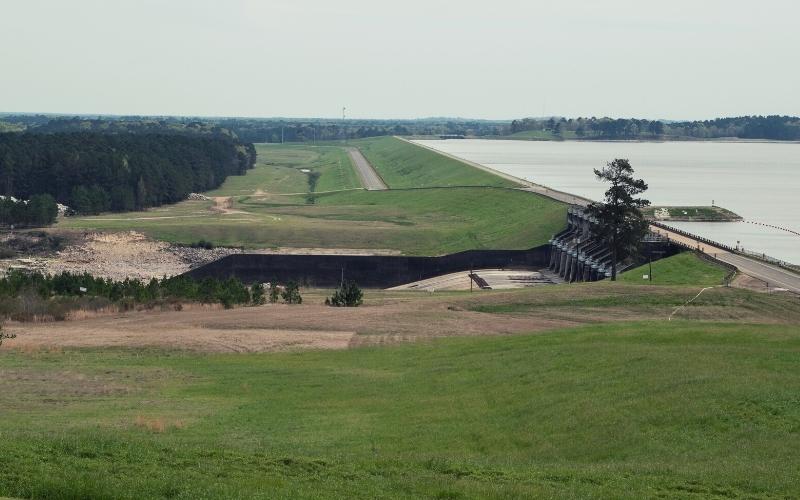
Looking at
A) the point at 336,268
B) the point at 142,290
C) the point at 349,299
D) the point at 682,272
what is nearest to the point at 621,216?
the point at 682,272

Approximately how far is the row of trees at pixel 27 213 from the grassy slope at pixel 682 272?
56.9 m

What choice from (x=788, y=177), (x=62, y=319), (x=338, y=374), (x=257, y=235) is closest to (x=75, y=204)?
(x=257, y=235)

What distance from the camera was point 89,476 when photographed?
1886 centimetres

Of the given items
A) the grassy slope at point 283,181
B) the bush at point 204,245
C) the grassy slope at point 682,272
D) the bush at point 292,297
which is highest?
the grassy slope at point 682,272

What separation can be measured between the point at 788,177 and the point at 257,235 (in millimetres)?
117476

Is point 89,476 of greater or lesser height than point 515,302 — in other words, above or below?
above

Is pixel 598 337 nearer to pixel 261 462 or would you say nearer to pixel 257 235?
pixel 261 462

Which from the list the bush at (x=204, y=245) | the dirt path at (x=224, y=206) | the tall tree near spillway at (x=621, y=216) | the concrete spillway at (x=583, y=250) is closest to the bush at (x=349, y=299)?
the tall tree near spillway at (x=621, y=216)

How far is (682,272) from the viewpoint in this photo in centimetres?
6450

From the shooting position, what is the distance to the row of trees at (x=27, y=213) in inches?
3959

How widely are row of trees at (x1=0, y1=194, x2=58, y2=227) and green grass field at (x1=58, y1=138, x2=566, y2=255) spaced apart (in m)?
1.72

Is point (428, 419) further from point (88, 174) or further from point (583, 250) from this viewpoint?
point (88, 174)

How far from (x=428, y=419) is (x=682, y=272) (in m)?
40.3

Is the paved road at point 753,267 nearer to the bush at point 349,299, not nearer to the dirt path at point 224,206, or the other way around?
the bush at point 349,299
